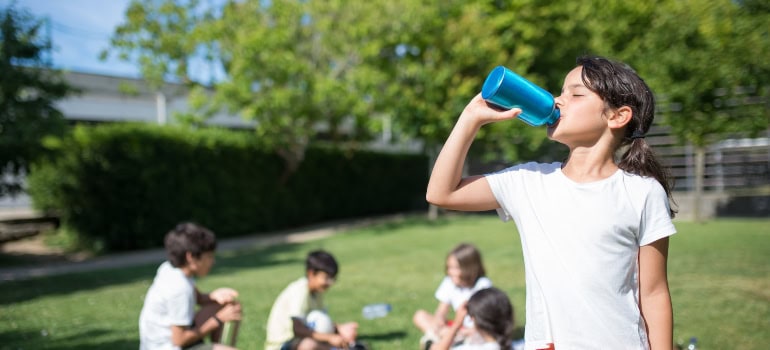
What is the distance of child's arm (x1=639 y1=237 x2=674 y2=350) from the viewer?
6.50 feet

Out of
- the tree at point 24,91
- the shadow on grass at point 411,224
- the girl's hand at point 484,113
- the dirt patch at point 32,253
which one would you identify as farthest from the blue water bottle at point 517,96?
the shadow on grass at point 411,224

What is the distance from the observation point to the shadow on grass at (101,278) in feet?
28.0

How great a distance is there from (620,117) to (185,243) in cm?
317

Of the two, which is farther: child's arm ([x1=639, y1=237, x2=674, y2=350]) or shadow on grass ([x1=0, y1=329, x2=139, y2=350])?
shadow on grass ([x1=0, y1=329, x2=139, y2=350])

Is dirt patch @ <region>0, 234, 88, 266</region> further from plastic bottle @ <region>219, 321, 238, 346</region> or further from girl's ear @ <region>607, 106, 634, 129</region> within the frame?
girl's ear @ <region>607, 106, 634, 129</region>

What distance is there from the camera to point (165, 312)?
160 inches

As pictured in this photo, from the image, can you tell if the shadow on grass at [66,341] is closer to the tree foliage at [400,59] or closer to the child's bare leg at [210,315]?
the child's bare leg at [210,315]

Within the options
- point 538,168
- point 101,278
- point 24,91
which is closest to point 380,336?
point 538,168

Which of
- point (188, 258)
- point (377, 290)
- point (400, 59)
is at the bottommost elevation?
point (377, 290)

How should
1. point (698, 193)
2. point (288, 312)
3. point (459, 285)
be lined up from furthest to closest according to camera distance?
point (698, 193) < point (459, 285) < point (288, 312)

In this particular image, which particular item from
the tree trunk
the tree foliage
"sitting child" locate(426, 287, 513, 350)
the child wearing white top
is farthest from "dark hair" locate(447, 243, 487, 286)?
the tree trunk

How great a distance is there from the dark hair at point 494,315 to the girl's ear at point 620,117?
215 cm

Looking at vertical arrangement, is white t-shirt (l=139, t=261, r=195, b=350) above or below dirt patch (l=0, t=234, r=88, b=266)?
above

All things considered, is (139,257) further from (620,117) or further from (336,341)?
(620,117)
